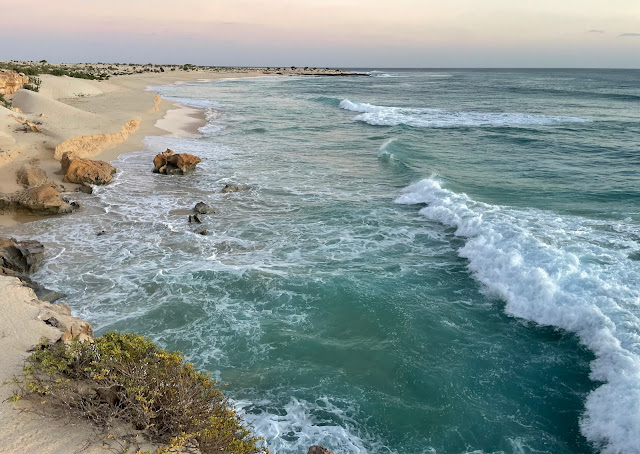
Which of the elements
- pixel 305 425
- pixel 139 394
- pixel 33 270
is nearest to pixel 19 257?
pixel 33 270

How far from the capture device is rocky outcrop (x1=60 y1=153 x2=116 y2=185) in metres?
17.3

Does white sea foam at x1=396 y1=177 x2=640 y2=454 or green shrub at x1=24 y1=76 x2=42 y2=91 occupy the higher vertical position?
green shrub at x1=24 y1=76 x2=42 y2=91

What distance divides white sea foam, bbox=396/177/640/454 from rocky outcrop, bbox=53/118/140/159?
50.8ft

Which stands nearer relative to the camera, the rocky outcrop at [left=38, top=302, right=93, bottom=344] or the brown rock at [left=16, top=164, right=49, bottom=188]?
the rocky outcrop at [left=38, top=302, right=93, bottom=344]

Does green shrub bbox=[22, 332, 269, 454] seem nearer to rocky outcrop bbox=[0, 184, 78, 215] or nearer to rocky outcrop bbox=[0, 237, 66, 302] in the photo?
rocky outcrop bbox=[0, 237, 66, 302]

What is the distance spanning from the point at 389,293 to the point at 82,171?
1357 cm

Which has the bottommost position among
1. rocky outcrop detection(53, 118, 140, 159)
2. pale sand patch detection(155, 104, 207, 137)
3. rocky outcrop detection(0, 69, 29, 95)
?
rocky outcrop detection(53, 118, 140, 159)

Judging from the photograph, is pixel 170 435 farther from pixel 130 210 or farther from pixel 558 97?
pixel 558 97

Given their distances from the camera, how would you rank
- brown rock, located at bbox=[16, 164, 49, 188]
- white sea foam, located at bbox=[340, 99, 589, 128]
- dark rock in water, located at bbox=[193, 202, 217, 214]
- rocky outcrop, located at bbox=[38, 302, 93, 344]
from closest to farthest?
rocky outcrop, located at bbox=[38, 302, 93, 344], dark rock in water, located at bbox=[193, 202, 217, 214], brown rock, located at bbox=[16, 164, 49, 188], white sea foam, located at bbox=[340, 99, 589, 128]

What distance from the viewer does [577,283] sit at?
1026 centimetres

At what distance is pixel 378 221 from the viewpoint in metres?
14.8

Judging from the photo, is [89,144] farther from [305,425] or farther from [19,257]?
[305,425]

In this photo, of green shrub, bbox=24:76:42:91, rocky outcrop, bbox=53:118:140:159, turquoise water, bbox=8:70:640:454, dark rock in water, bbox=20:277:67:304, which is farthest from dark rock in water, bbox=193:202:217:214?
green shrub, bbox=24:76:42:91

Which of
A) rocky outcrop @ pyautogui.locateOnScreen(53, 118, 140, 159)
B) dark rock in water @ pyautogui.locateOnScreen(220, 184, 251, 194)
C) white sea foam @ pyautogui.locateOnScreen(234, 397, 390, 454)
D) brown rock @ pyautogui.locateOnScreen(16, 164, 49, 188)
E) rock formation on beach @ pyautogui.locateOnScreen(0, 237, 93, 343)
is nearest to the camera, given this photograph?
white sea foam @ pyautogui.locateOnScreen(234, 397, 390, 454)
